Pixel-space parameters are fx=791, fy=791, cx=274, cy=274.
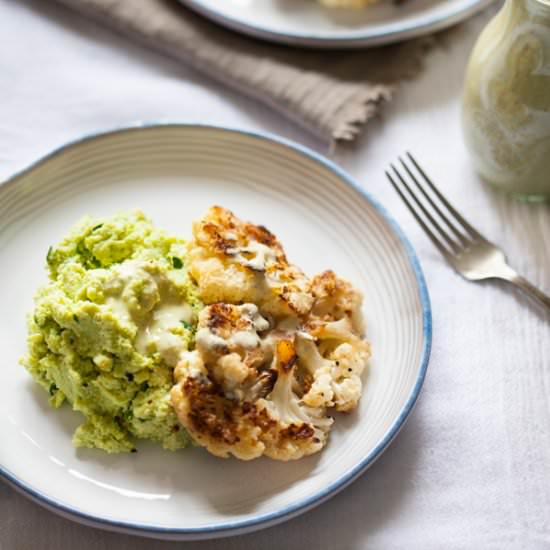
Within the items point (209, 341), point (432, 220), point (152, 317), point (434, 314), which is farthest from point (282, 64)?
point (209, 341)

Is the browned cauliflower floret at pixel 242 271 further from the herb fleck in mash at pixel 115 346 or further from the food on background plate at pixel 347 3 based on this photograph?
the food on background plate at pixel 347 3

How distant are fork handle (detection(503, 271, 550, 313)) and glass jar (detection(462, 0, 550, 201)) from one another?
0.37 m

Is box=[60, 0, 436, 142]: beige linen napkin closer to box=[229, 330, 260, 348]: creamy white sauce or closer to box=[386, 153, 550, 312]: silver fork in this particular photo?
box=[386, 153, 550, 312]: silver fork

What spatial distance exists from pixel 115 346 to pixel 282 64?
1.59 meters

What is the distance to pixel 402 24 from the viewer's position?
308 cm

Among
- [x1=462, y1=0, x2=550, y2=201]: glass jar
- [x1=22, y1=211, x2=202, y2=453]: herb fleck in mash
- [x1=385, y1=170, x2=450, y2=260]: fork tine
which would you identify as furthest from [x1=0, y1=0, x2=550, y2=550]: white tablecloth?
[x1=22, y1=211, x2=202, y2=453]: herb fleck in mash

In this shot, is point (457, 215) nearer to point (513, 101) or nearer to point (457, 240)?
point (457, 240)

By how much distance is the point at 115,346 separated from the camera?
6.44 feet

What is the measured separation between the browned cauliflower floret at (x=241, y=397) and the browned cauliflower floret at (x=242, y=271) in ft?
0.26

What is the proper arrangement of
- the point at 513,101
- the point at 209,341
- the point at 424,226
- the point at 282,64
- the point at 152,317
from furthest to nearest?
the point at 282,64, the point at 424,226, the point at 513,101, the point at 152,317, the point at 209,341

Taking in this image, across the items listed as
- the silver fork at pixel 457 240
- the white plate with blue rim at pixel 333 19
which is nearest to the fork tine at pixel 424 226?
the silver fork at pixel 457 240

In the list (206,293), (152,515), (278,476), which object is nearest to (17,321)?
(206,293)

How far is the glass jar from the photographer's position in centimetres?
235

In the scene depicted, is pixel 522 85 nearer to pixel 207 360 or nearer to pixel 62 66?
pixel 207 360
